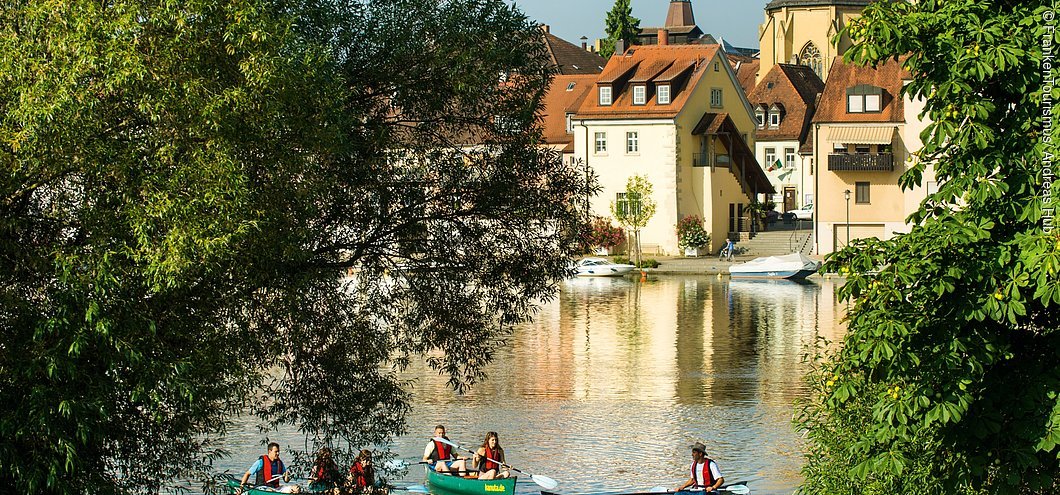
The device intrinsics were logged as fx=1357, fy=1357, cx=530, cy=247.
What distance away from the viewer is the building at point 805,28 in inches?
4520

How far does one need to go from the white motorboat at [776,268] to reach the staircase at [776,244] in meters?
6.71

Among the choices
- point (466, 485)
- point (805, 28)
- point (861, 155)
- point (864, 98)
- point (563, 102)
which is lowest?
point (466, 485)

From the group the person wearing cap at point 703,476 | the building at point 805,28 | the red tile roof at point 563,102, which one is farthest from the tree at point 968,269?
the building at point 805,28

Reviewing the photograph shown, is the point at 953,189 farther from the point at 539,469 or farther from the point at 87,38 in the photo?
the point at 539,469

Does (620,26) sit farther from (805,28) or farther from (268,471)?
(268,471)

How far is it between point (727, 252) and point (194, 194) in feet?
207

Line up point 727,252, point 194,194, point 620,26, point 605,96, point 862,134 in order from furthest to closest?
point 620,26
point 605,96
point 727,252
point 862,134
point 194,194

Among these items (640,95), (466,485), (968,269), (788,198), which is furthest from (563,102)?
(968,269)

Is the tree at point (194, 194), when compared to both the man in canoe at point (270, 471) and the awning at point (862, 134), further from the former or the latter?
the awning at point (862, 134)

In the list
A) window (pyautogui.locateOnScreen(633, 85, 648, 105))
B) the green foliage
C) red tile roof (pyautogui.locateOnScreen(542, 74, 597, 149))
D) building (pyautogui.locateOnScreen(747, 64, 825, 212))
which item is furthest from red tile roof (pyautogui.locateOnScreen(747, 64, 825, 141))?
the green foliage

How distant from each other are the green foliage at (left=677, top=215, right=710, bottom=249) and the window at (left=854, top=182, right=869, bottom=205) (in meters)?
8.59

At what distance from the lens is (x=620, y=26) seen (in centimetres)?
12631

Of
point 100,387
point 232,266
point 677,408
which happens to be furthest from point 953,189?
point 677,408

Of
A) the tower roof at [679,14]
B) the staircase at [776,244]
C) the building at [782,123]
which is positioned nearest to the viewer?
the staircase at [776,244]
